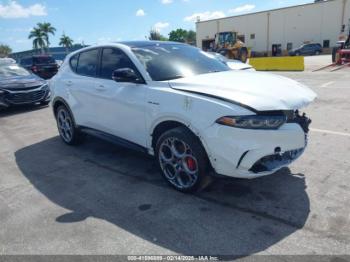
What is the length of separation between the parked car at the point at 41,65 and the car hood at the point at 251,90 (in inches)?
655

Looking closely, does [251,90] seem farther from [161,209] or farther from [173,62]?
[161,209]

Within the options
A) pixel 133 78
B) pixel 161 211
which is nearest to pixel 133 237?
pixel 161 211

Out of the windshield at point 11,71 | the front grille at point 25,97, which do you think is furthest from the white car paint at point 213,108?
the windshield at point 11,71

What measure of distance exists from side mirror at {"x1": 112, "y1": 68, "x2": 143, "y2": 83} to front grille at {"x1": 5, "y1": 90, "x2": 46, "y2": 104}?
272 inches

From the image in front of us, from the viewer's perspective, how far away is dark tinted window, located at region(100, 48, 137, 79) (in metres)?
4.17

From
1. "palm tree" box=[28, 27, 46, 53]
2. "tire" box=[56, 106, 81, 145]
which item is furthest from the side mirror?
"palm tree" box=[28, 27, 46, 53]

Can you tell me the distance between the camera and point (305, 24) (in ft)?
167

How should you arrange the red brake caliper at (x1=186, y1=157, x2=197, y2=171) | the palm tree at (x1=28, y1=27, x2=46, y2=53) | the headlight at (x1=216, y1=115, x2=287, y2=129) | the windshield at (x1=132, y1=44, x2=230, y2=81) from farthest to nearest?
the palm tree at (x1=28, y1=27, x2=46, y2=53), the windshield at (x1=132, y1=44, x2=230, y2=81), the red brake caliper at (x1=186, y1=157, x2=197, y2=171), the headlight at (x1=216, y1=115, x2=287, y2=129)

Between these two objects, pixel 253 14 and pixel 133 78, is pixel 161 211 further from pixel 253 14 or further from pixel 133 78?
pixel 253 14

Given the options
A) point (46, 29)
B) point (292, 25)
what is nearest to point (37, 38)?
point (46, 29)

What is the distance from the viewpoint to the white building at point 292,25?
4806 centimetres

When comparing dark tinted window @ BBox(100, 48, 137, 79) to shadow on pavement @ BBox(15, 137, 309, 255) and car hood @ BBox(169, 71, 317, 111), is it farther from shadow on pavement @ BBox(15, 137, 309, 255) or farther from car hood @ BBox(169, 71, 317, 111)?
shadow on pavement @ BBox(15, 137, 309, 255)

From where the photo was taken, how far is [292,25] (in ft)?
170

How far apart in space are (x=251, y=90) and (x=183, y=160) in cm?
108
